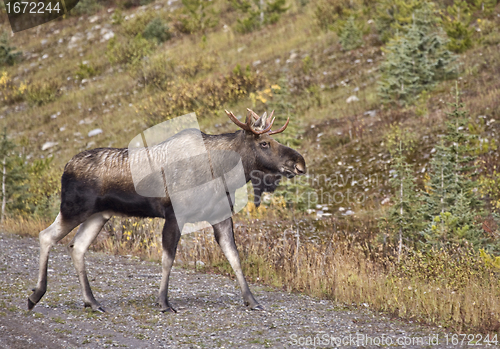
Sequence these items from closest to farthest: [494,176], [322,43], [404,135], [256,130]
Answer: [256,130] < [494,176] < [404,135] < [322,43]

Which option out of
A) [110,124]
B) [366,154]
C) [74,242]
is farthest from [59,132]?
[74,242]

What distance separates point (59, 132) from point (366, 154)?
43.6 feet

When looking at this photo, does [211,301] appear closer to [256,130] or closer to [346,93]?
[256,130]

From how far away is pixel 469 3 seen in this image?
21094 millimetres

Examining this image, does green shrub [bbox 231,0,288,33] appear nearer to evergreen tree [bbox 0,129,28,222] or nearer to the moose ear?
evergreen tree [bbox 0,129,28,222]

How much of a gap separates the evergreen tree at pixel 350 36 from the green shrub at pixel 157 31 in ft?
37.0

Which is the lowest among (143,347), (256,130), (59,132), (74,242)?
(59,132)

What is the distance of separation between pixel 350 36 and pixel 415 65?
16.5ft

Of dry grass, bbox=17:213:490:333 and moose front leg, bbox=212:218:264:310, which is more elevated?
moose front leg, bbox=212:218:264:310

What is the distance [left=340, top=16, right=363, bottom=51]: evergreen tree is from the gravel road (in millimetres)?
15484

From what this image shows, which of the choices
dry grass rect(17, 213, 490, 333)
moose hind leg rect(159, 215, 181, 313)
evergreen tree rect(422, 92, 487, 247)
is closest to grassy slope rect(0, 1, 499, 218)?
evergreen tree rect(422, 92, 487, 247)

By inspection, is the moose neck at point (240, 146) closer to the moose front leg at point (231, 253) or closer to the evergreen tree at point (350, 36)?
the moose front leg at point (231, 253)

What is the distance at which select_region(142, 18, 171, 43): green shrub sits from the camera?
28094 mm

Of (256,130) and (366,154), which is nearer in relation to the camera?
(256,130)
